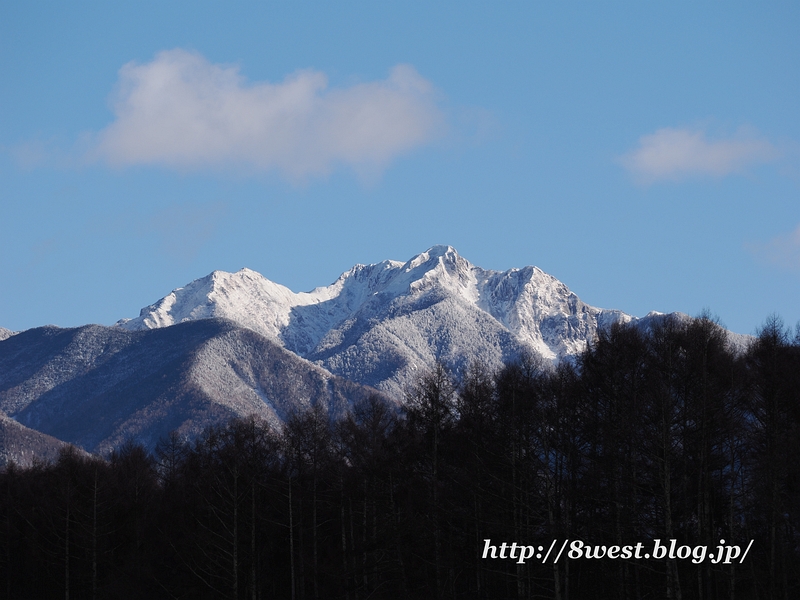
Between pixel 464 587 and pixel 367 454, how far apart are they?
8.29 meters

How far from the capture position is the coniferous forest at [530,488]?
41.0 meters

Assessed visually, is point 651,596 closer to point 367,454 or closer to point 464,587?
point 464,587

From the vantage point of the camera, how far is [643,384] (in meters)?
47.7

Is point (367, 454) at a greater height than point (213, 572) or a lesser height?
greater

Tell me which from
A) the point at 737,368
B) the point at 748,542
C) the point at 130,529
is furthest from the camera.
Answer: the point at 130,529

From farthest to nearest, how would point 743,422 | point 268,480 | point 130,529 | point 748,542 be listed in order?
1. point 130,529
2. point 268,480
3. point 743,422
4. point 748,542

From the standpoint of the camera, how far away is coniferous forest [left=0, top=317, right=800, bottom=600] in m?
41.0

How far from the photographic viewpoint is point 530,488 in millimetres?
40375

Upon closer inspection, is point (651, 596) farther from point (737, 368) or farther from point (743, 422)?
point (737, 368)

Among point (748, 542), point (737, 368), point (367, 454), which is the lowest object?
point (748, 542)

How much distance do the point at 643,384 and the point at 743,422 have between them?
4.69 m

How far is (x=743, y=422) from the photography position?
45.5 m

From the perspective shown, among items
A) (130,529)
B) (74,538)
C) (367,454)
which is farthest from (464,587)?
(74,538)

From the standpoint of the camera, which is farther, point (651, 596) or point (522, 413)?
point (522, 413)
